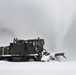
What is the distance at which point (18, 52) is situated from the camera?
1033 inches

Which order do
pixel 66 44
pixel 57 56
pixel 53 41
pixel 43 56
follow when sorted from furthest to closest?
pixel 53 41 → pixel 66 44 → pixel 57 56 → pixel 43 56

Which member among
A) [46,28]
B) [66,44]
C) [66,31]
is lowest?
[66,44]

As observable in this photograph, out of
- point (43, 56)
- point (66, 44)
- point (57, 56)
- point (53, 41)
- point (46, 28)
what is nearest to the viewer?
point (43, 56)

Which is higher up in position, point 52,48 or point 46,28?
point 46,28

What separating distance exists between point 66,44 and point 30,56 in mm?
12754

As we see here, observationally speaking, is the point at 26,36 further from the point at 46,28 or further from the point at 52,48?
the point at 52,48

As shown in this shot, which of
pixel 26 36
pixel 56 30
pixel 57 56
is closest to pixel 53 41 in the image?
pixel 56 30

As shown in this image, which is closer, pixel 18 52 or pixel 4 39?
pixel 18 52
